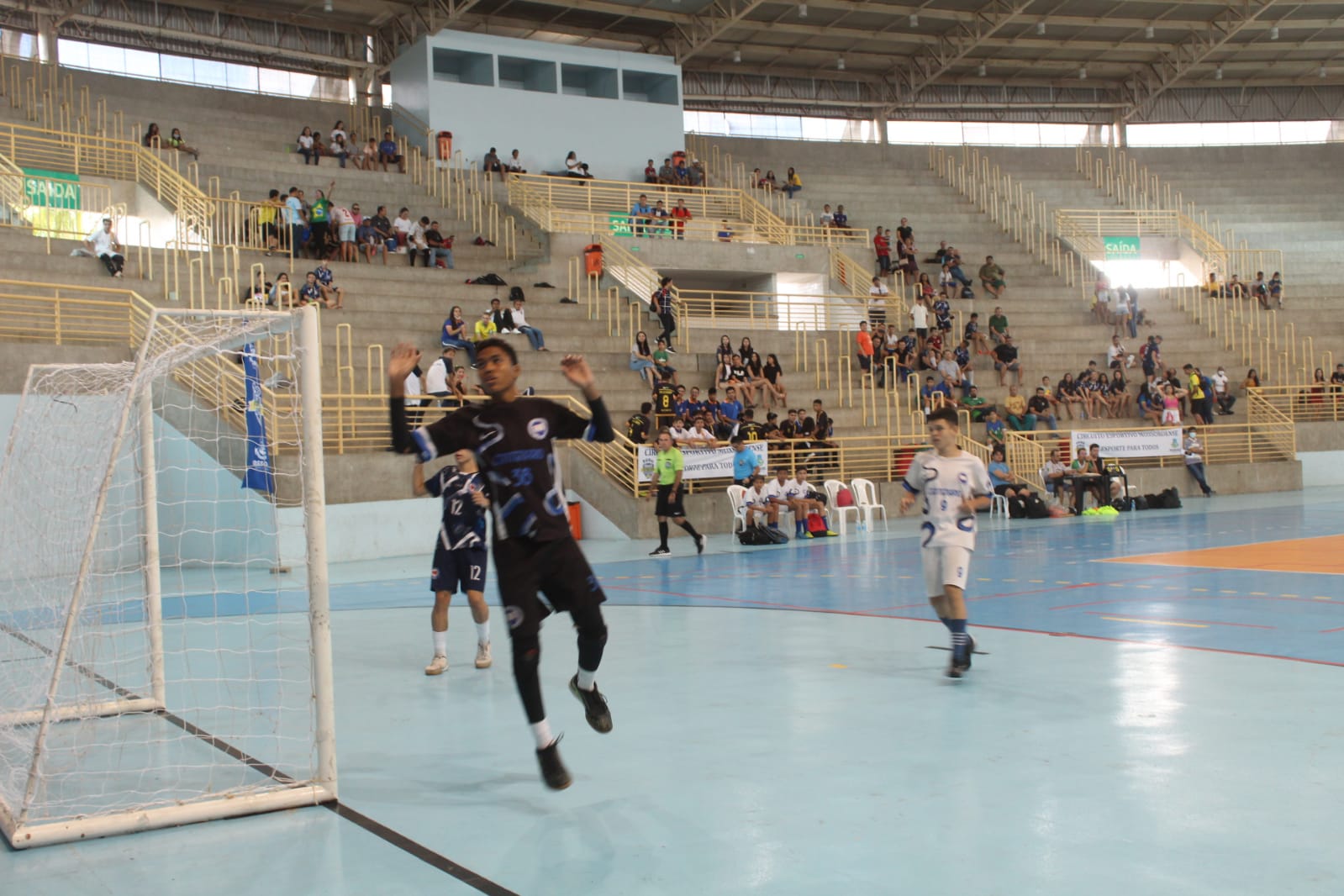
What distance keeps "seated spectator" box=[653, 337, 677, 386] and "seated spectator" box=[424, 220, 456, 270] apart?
228 inches

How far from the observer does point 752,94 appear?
43.7 m

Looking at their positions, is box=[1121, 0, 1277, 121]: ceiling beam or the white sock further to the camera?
box=[1121, 0, 1277, 121]: ceiling beam

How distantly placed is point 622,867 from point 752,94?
4212 cm

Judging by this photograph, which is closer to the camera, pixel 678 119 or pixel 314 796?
pixel 314 796

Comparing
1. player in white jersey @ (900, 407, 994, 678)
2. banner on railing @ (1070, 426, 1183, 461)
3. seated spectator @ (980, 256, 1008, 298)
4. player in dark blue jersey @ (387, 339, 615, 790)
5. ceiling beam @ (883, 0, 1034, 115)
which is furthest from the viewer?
ceiling beam @ (883, 0, 1034, 115)

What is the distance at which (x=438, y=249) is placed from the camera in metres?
28.7

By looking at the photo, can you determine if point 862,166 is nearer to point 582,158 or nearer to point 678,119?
point 678,119

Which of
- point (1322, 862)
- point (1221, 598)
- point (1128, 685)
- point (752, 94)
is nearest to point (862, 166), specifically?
point (752, 94)

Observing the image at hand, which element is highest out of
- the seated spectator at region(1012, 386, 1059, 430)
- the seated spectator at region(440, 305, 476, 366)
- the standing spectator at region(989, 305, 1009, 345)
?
the standing spectator at region(989, 305, 1009, 345)

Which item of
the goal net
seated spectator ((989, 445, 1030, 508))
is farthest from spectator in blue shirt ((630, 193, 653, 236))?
the goal net

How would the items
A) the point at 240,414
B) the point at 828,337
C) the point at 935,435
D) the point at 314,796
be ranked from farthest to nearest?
the point at 828,337 → the point at 240,414 → the point at 935,435 → the point at 314,796

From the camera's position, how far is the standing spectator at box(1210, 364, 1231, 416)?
1166 inches

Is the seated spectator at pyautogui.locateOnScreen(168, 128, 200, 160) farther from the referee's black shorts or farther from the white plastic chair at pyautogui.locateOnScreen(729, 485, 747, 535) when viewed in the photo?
the referee's black shorts

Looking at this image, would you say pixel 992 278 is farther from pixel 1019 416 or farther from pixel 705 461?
pixel 705 461
